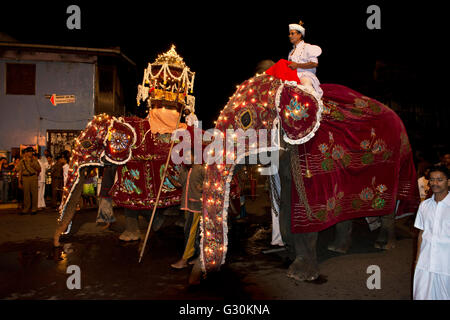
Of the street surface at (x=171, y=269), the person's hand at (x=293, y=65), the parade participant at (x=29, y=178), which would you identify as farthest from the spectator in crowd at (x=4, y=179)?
the person's hand at (x=293, y=65)

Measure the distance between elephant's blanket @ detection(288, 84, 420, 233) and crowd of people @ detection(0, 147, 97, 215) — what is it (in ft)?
22.7

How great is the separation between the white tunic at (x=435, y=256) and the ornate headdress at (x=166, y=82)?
463 centimetres

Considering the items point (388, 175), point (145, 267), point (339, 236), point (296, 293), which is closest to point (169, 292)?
point (145, 267)

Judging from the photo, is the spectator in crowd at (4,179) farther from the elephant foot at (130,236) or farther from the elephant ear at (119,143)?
the elephant ear at (119,143)

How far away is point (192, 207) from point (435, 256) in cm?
270

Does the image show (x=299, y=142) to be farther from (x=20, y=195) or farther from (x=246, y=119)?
(x=20, y=195)

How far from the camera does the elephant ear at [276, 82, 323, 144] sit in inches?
165

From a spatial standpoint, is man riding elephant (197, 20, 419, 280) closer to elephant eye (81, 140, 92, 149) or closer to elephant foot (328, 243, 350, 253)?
elephant foot (328, 243, 350, 253)

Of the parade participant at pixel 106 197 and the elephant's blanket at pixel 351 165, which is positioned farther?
the parade participant at pixel 106 197

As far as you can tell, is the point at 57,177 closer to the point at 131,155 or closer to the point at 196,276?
the point at 131,155

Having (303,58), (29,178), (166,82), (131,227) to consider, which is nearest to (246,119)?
(303,58)

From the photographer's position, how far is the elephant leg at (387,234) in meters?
6.02

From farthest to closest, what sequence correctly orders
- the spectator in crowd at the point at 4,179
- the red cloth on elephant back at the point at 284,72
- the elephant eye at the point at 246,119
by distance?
the spectator in crowd at the point at 4,179
the red cloth on elephant back at the point at 284,72
the elephant eye at the point at 246,119

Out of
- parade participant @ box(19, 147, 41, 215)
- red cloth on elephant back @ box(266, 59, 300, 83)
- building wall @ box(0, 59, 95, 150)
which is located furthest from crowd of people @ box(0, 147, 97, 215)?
red cloth on elephant back @ box(266, 59, 300, 83)
